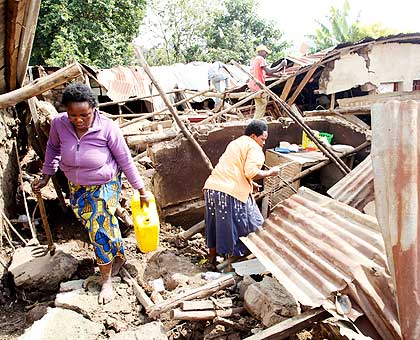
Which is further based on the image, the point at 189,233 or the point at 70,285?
the point at 189,233

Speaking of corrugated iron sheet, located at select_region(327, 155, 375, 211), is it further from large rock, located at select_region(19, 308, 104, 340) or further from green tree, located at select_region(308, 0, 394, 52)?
green tree, located at select_region(308, 0, 394, 52)

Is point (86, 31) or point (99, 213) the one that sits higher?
point (86, 31)

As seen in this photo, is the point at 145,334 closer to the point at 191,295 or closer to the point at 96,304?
the point at 191,295

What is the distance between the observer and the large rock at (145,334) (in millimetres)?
A: 2539

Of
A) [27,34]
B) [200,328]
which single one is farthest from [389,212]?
[27,34]

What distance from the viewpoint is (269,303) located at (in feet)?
8.68

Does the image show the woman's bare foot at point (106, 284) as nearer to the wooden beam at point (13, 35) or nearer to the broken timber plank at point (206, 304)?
the broken timber plank at point (206, 304)

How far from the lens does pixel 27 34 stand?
3.42 meters

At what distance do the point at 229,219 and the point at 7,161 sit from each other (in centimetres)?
277

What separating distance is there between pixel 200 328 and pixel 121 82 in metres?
11.6

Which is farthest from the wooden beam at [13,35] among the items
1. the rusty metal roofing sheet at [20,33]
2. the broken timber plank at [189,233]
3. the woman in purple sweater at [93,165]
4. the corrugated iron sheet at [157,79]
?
the corrugated iron sheet at [157,79]

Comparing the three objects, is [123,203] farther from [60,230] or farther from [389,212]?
[389,212]

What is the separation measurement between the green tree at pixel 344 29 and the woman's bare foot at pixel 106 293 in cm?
1851

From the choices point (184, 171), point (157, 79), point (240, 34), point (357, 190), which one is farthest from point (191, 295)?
point (240, 34)
